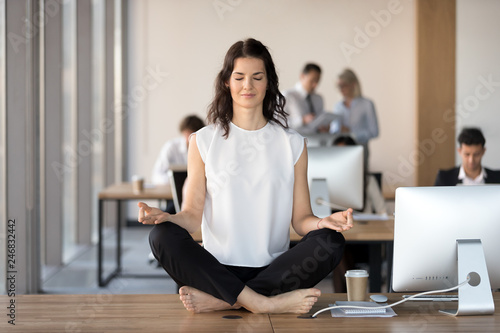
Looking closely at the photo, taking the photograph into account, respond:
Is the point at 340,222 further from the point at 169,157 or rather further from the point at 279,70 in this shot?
the point at 279,70

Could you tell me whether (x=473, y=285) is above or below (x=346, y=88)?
below

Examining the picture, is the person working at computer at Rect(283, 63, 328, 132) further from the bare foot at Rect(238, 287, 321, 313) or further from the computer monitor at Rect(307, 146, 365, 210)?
the bare foot at Rect(238, 287, 321, 313)

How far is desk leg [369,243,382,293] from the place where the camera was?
3.42m

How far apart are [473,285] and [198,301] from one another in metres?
0.80

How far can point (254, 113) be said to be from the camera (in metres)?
2.42

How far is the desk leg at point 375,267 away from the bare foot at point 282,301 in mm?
1483

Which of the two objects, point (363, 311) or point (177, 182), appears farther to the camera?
point (177, 182)

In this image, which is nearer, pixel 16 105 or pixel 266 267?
pixel 266 267

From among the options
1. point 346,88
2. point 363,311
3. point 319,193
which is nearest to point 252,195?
point 363,311

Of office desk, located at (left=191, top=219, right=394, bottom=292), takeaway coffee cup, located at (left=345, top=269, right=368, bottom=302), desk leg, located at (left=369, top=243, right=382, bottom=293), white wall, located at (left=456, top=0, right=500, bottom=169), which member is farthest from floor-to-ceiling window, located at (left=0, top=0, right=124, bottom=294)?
white wall, located at (left=456, top=0, right=500, bottom=169)

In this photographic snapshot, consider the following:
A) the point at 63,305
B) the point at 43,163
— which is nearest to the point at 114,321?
the point at 63,305

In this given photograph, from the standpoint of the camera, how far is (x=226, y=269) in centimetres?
209

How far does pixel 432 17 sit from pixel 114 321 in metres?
6.73

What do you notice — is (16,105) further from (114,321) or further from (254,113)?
(114,321)
